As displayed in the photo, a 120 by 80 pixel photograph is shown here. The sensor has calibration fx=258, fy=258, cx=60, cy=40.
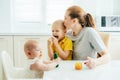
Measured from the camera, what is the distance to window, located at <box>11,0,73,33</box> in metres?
4.18

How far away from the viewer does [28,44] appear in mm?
1956

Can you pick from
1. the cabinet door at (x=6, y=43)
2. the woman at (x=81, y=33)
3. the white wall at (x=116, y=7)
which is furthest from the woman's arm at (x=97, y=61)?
the white wall at (x=116, y=7)

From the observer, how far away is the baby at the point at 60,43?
217 centimetres

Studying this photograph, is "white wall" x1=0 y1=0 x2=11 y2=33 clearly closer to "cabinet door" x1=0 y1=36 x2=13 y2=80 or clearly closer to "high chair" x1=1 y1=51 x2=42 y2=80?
"cabinet door" x1=0 y1=36 x2=13 y2=80

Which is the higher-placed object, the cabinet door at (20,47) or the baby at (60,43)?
the baby at (60,43)

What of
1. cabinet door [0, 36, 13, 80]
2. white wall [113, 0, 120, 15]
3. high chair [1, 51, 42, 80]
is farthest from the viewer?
white wall [113, 0, 120, 15]

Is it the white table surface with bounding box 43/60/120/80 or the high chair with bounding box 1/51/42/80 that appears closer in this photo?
the white table surface with bounding box 43/60/120/80

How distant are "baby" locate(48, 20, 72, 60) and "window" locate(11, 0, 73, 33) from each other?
192 centimetres

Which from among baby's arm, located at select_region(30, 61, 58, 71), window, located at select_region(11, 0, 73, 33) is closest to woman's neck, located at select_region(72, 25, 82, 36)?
baby's arm, located at select_region(30, 61, 58, 71)

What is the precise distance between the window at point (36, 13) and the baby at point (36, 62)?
2236mm

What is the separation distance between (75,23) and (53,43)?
26 cm

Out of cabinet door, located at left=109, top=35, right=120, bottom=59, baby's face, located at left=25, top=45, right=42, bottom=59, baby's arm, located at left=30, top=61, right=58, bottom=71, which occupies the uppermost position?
baby's face, located at left=25, top=45, right=42, bottom=59

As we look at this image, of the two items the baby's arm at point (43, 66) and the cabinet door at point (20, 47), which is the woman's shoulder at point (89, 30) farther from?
the cabinet door at point (20, 47)

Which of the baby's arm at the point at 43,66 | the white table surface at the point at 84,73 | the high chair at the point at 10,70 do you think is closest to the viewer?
the white table surface at the point at 84,73
